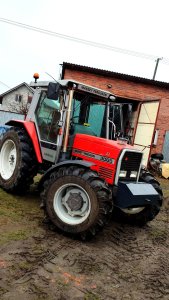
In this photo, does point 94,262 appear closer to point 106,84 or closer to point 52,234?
point 52,234

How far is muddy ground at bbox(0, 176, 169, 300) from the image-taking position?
322 cm

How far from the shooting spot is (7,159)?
6836mm

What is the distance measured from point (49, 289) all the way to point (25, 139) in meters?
3.49

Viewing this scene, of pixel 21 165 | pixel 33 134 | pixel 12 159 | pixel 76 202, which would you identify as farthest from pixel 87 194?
pixel 12 159

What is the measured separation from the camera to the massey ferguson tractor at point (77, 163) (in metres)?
4.63

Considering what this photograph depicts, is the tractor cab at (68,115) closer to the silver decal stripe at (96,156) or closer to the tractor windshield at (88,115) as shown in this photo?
the tractor windshield at (88,115)

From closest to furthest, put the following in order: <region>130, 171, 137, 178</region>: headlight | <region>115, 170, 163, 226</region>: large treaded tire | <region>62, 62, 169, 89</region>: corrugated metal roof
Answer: <region>130, 171, 137, 178</region>: headlight
<region>115, 170, 163, 226</region>: large treaded tire
<region>62, 62, 169, 89</region>: corrugated metal roof

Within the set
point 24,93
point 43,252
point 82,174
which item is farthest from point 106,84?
point 24,93

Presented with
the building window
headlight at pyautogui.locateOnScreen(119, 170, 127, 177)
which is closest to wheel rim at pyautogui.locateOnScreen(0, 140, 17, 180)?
headlight at pyautogui.locateOnScreen(119, 170, 127, 177)

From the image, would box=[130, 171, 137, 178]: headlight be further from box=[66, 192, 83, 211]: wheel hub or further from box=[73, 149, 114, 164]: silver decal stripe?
box=[66, 192, 83, 211]: wheel hub

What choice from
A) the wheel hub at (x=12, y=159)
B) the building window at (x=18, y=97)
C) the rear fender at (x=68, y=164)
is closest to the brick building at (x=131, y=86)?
the wheel hub at (x=12, y=159)

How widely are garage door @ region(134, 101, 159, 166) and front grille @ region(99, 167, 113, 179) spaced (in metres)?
7.17

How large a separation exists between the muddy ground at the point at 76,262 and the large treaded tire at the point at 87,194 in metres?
0.18

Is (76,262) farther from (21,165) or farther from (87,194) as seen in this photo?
(21,165)
